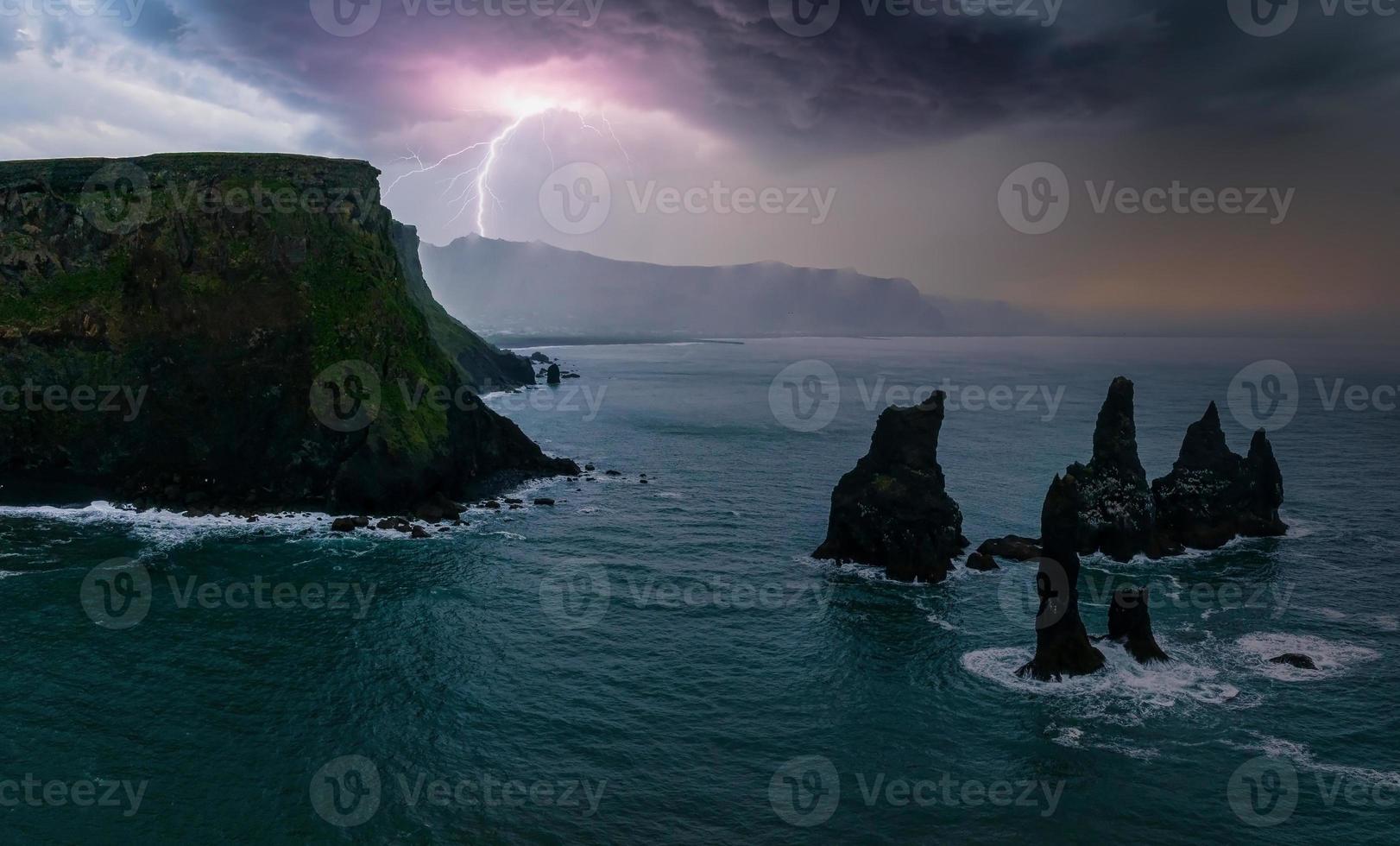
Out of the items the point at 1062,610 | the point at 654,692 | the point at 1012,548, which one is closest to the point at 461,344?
the point at 1012,548

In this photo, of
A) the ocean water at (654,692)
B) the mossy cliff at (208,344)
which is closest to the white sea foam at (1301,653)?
the ocean water at (654,692)

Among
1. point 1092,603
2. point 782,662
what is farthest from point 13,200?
point 1092,603

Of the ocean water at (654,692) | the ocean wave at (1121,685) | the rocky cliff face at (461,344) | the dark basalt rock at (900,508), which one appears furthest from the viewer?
the rocky cliff face at (461,344)

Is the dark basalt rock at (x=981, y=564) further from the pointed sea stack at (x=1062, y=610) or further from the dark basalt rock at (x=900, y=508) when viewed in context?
the pointed sea stack at (x=1062, y=610)

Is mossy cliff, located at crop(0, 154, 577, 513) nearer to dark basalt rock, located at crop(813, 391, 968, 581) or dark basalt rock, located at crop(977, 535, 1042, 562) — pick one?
dark basalt rock, located at crop(813, 391, 968, 581)

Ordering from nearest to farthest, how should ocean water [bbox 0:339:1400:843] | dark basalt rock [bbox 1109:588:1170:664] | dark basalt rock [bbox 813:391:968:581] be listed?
ocean water [bbox 0:339:1400:843] → dark basalt rock [bbox 1109:588:1170:664] → dark basalt rock [bbox 813:391:968:581]

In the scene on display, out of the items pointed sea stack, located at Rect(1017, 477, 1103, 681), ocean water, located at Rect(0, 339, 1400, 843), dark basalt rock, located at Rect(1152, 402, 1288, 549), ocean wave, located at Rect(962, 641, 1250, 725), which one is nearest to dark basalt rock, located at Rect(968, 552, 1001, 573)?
ocean water, located at Rect(0, 339, 1400, 843)

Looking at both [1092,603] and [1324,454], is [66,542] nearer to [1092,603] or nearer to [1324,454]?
[1092,603]
